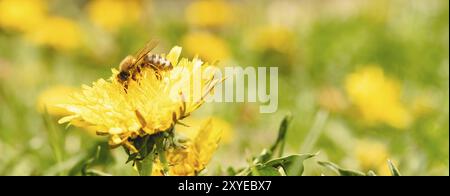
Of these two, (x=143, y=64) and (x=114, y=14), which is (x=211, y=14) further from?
(x=143, y=64)

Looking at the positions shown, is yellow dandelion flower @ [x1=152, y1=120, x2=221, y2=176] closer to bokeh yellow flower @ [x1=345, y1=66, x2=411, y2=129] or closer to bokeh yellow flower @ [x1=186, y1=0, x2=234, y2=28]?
bokeh yellow flower @ [x1=345, y1=66, x2=411, y2=129]

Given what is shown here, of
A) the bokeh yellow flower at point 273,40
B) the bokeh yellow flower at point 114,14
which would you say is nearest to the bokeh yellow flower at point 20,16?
the bokeh yellow flower at point 114,14

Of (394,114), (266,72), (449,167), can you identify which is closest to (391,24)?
(266,72)

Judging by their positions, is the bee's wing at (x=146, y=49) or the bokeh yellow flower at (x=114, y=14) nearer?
the bee's wing at (x=146, y=49)

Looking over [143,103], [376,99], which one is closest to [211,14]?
[376,99]

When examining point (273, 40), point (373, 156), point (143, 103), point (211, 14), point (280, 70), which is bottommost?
point (373, 156)

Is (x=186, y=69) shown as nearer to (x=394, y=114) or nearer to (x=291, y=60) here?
(x=394, y=114)

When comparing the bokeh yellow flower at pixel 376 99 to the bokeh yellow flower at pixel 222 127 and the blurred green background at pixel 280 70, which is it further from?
the bokeh yellow flower at pixel 222 127
